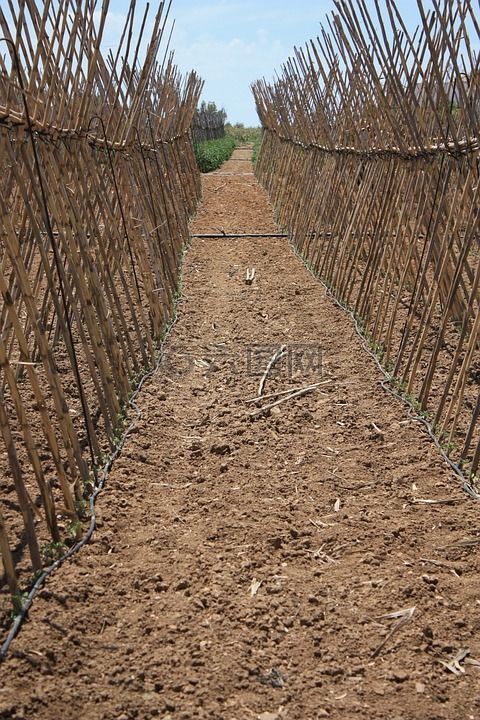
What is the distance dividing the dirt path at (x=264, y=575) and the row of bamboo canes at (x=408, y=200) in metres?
0.33

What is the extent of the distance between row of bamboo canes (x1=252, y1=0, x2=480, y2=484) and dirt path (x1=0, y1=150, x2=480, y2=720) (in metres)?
0.33

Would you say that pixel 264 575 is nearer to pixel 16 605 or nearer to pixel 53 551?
pixel 53 551

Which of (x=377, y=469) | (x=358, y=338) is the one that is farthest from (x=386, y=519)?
(x=358, y=338)

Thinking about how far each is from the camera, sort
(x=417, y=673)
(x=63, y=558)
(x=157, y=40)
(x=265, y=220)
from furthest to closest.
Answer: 1. (x=265, y=220)
2. (x=157, y=40)
3. (x=63, y=558)
4. (x=417, y=673)

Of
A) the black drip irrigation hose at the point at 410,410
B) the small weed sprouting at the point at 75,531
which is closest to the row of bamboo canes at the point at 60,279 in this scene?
the small weed sprouting at the point at 75,531

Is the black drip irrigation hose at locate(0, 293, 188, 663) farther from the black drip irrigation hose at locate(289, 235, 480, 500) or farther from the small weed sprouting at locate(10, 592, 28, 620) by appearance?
the black drip irrigation hose at locate(289, 235, 480, 500)

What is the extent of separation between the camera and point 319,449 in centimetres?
Result: 374

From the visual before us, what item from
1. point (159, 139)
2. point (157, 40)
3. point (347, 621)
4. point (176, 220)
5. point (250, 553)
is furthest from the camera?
point (176, 220)

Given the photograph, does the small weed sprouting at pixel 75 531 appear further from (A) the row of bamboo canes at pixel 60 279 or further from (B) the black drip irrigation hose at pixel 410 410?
(B) the black drip irrigation hose at pixel 410 410

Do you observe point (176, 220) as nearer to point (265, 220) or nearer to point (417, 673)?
point (265, 220)

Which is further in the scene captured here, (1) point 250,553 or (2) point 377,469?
(2) point 377,469

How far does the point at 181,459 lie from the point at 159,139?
450cm

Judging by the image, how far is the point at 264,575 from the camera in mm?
2668

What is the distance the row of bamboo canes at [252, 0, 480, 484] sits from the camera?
368 centimetres
